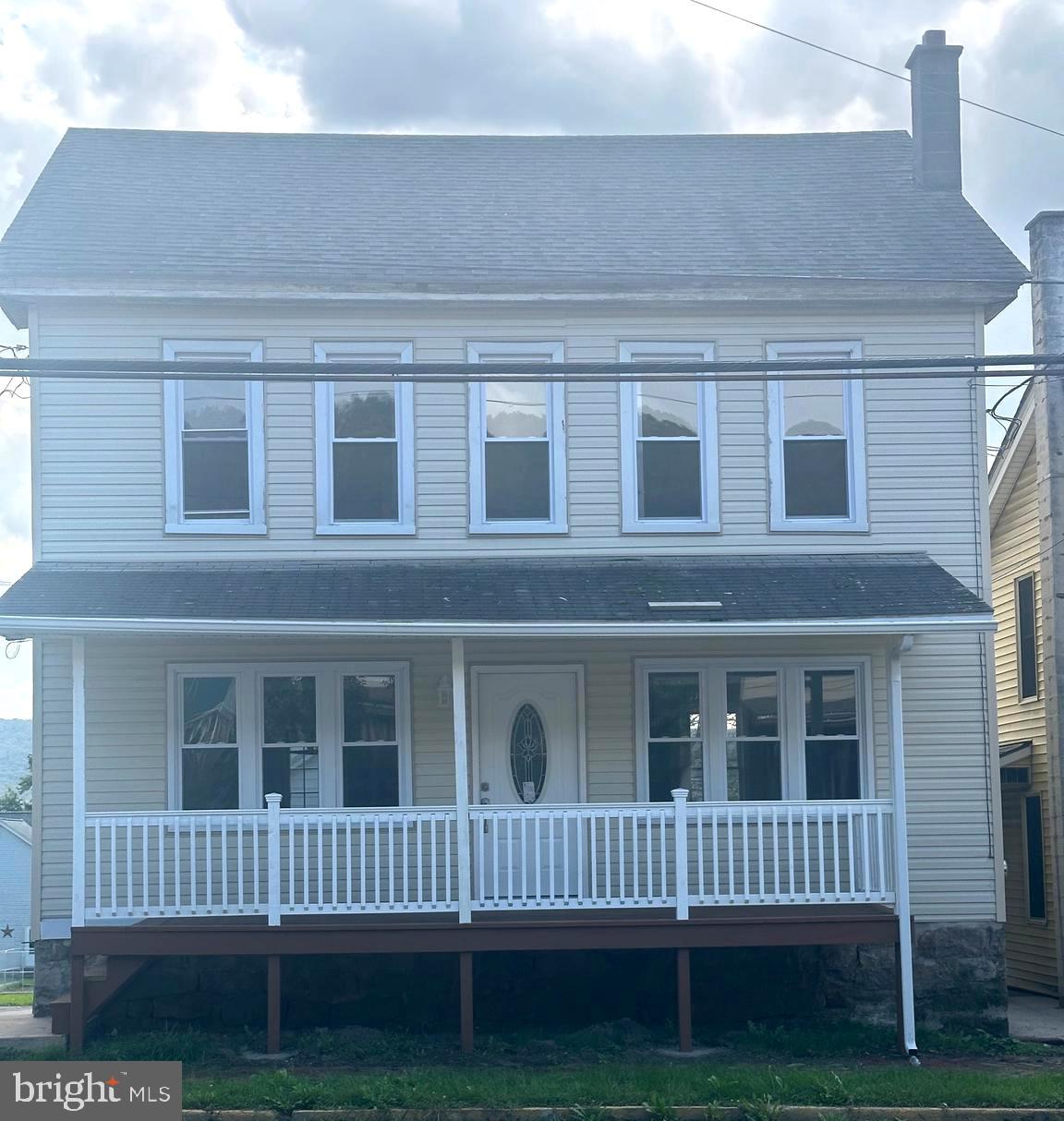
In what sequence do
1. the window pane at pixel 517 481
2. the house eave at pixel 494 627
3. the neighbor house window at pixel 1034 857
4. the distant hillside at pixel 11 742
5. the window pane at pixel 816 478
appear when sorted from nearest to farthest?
the house eave at pixel 494 627 < the window pane at pixel 517 481 < the window pane at pixel 816 478 < the neighbor house window at pixel 1034 857 < the distant hillside at pixel 11 742

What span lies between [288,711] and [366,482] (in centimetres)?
227

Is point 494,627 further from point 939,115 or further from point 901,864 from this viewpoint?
point 939,115

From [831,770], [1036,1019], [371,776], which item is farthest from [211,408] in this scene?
[1036,1019]

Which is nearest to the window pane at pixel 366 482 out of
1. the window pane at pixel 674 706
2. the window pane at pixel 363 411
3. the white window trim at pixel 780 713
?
the window pane at pixel 363 411

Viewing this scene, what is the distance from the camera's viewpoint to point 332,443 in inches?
566

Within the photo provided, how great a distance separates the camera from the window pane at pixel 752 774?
14.2m

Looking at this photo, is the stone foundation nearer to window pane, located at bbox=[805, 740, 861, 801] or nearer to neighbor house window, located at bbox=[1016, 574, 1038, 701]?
window pane, located at bbox=[805, 740, 861, 801]

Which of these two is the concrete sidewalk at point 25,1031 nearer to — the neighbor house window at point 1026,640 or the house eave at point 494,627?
the house eave at point 494,627

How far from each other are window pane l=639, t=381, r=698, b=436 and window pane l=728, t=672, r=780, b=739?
243 centimetres

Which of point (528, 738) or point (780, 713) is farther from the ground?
point (780, 713)

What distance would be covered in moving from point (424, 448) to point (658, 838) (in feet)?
13.9

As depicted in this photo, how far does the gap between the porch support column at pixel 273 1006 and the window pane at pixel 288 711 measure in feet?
7.57

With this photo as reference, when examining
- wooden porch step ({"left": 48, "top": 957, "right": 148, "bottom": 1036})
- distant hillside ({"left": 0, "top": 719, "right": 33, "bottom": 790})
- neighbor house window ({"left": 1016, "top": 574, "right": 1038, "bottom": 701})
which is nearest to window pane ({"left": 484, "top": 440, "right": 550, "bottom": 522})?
wooden porch step ({"left": 48, "top": 957, "right": 148, "bottom": 1036})

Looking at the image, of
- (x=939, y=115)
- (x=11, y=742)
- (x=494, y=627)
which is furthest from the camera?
(x=11, y=742)
